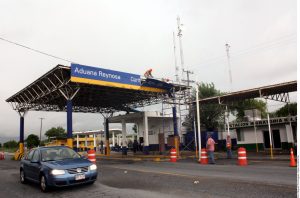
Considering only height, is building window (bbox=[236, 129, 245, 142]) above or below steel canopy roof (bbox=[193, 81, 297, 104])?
below

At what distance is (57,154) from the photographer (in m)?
10.6

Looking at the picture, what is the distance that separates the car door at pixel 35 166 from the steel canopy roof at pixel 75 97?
13385 millimetres

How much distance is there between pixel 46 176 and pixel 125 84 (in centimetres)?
1777

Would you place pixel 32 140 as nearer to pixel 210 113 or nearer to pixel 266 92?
pixel 210 113

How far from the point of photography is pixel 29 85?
97.0ft

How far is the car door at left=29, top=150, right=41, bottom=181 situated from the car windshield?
22cm

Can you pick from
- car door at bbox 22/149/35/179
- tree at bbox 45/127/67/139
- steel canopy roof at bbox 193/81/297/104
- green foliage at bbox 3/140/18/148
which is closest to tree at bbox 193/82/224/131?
steel canopy roof at bbox 193/81/297/104

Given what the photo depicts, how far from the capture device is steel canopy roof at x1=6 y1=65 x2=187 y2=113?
84.5ft

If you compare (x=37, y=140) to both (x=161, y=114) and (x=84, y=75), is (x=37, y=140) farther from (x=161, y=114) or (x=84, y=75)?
(x=84, y=75)

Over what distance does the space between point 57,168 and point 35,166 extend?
155 centimetres

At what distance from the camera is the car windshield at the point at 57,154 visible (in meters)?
10.3

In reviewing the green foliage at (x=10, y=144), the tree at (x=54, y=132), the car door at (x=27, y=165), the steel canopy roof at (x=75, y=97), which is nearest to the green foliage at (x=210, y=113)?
the steel canopy roof at (x=75, y=97)

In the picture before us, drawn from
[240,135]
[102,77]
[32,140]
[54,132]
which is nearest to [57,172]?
[102,77]

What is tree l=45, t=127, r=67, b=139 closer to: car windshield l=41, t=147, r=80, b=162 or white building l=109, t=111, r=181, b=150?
white building l=109, t=111, r=181, b=150
